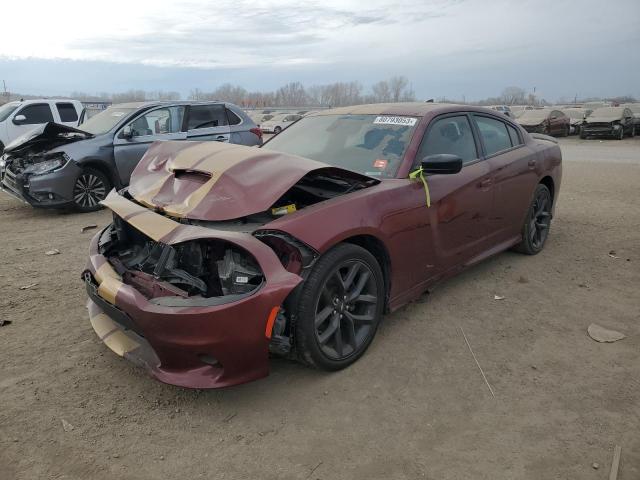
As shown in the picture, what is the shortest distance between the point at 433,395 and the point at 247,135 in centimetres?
754

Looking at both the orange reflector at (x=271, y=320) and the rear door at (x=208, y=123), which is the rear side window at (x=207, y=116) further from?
the orange reflector at (x=271, y=320)

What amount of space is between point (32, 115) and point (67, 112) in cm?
88

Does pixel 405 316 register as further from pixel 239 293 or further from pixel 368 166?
pixel 239 293

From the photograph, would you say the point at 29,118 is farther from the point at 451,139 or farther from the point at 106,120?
the point at 451,139

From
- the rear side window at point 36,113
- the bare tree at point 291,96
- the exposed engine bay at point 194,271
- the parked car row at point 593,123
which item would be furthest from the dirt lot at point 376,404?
the bare tree at point 291,96

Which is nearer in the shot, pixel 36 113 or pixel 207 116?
pixel 207 116

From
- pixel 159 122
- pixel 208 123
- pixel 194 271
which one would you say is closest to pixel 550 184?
pixel 194 271

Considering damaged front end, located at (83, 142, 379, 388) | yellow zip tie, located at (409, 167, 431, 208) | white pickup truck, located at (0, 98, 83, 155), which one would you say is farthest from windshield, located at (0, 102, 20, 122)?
yellow zip tie, located at (409, 167, 431, 208)

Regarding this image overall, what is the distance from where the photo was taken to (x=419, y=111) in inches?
160

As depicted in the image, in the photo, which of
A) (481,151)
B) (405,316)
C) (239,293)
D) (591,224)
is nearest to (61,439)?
(239,293)

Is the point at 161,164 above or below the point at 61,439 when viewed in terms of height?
above

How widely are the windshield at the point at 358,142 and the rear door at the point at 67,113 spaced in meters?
11.7

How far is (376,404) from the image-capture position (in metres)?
2.82

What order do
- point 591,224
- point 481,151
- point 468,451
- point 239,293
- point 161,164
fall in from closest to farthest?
point 468,451
point 239,293
point 161,164
point 481,151
point 591,224
